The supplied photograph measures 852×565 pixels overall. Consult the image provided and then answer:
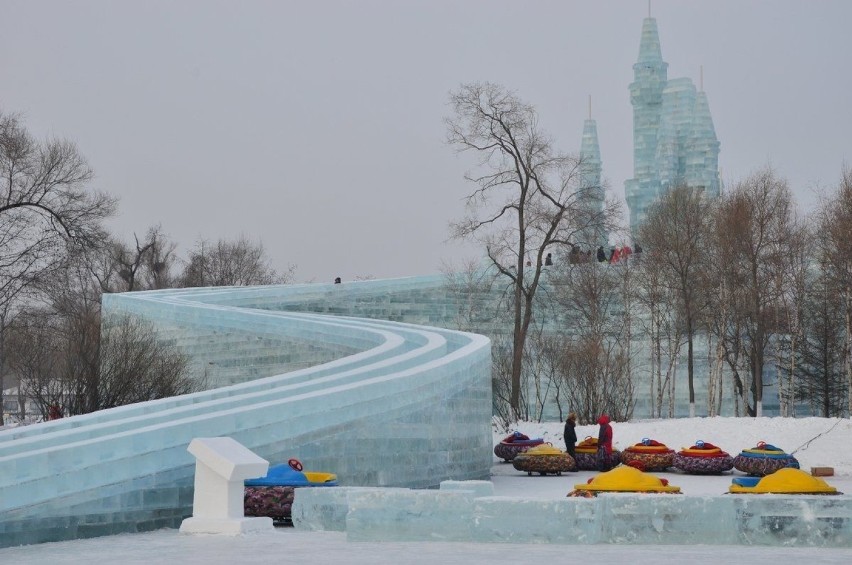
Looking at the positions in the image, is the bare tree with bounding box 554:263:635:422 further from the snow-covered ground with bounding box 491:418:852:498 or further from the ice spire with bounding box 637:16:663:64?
the ice spire with bounding box 637:16:663:64

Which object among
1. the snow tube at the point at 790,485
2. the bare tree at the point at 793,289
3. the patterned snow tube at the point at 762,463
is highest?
the bare tree at the point at 793,289

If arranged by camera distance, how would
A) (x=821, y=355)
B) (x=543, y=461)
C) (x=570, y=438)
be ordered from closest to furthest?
(x=543, y=461) → (x=570, y=438) → (x=821, y=355)

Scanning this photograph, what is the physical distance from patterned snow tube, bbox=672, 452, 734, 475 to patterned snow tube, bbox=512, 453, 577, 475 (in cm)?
214

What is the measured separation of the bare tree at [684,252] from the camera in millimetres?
38781

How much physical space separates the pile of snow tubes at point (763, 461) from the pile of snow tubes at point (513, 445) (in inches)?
182

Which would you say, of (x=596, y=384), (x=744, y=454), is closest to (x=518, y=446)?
(x=744, y=454)

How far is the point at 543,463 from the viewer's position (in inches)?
852

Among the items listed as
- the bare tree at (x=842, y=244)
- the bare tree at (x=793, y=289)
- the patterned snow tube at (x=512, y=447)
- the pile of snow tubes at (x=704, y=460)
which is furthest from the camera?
the bare tree at (x=793, y=289)

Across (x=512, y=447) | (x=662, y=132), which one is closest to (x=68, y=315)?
(x=512, y=447)

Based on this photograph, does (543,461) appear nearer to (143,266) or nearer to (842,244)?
(842,244)

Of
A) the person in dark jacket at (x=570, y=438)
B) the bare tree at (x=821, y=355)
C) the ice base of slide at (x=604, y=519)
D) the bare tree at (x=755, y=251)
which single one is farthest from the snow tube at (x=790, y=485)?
the bare tree at (x=821, y=355)

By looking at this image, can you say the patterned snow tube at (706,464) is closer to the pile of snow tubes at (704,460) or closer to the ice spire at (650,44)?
the pile of snow tubes at (704,460)

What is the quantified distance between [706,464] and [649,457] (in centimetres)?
110

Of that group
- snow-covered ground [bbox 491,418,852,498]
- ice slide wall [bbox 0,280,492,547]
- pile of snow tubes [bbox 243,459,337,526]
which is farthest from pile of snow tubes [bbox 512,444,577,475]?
pile of snow tubes [bbox 243,459,337,526]
